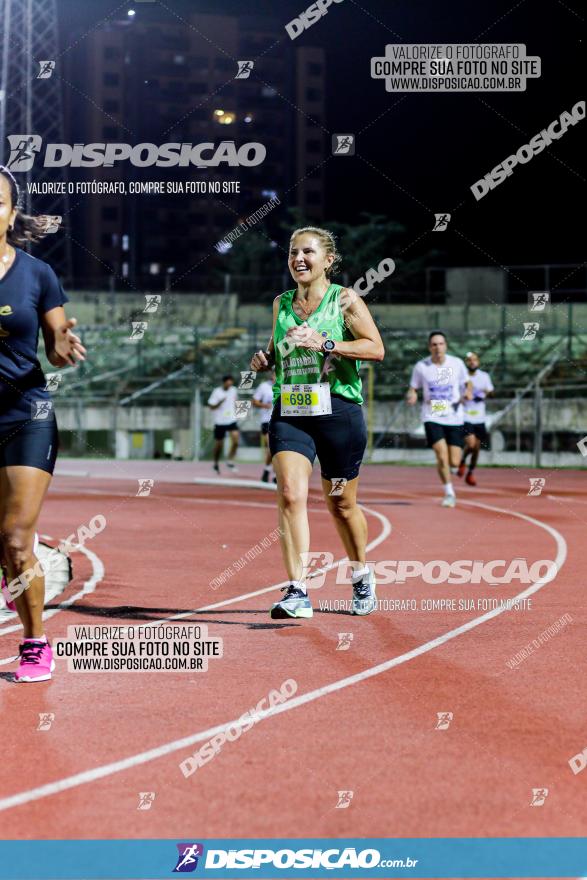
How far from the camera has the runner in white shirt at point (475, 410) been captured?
23312 mm

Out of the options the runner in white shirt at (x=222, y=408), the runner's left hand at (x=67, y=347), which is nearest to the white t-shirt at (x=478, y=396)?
the runner in white shirt at (x=222, y=408)

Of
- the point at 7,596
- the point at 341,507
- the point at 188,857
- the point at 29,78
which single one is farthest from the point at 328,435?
the point at 29,78

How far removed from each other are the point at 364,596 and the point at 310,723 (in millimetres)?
3009

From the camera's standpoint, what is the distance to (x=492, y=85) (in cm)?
1847

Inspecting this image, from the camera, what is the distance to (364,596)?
8.57m

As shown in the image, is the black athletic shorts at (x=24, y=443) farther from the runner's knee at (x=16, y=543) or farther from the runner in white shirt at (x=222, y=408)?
the runner in white shirt at (x=222, y=408)

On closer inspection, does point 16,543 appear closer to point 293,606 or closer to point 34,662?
point 34,662

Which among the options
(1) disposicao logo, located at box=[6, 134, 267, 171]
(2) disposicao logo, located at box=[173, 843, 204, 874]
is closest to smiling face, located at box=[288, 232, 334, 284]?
(2) disposicao logo, located at box=[173, 843, 204, 874]

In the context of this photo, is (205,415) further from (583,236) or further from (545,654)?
(545,654)

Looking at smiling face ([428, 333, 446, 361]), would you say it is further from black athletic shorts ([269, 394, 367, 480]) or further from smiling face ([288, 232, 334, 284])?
smiling face ([288, 232, 334, 284])

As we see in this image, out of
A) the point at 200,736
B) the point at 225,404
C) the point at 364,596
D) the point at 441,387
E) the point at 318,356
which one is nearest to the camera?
the point at 200,736

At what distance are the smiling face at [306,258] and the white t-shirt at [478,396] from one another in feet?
50.0

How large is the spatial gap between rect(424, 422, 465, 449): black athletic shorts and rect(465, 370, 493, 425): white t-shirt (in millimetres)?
4591

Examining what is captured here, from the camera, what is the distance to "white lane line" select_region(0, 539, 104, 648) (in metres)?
8.11
